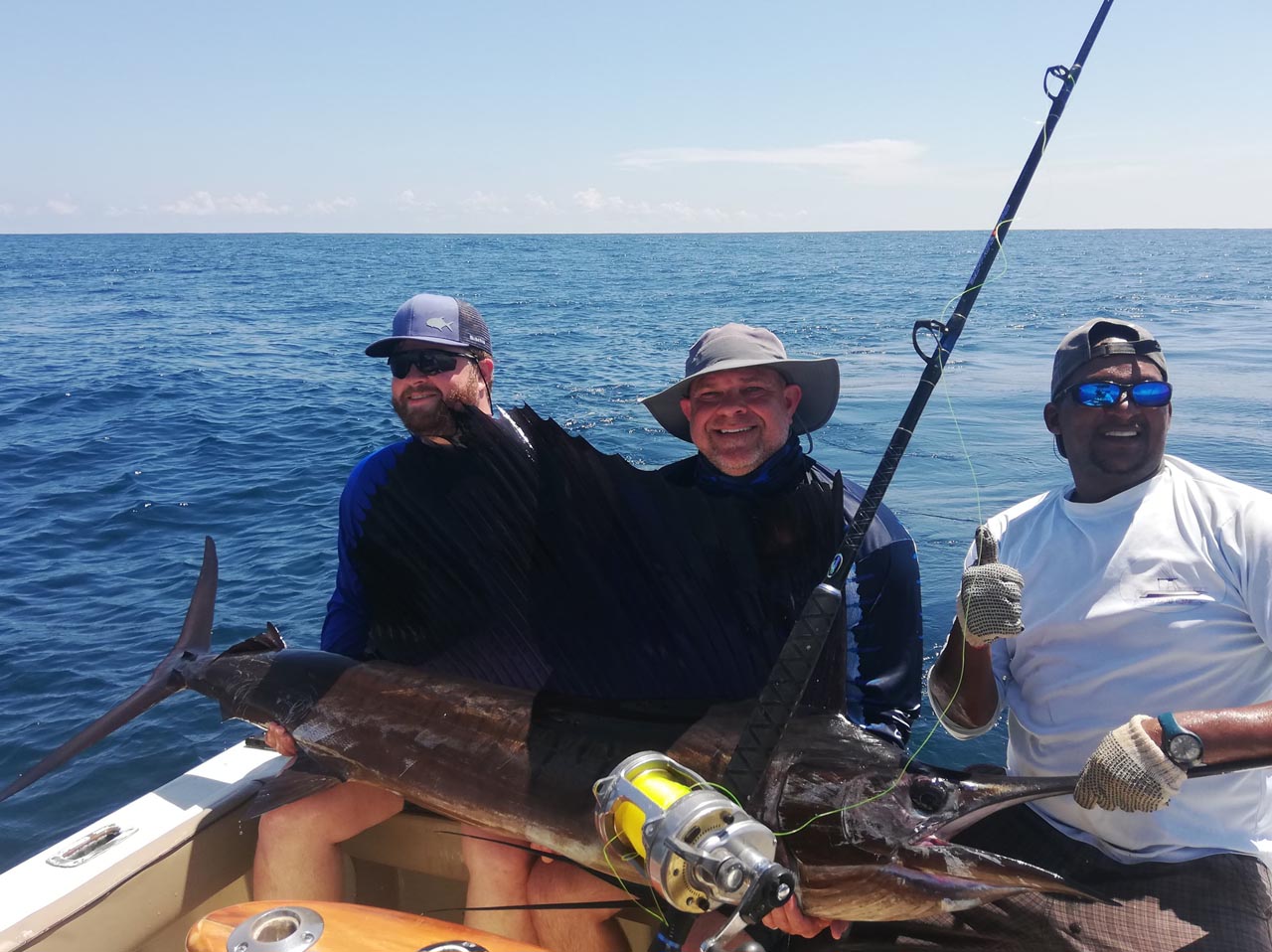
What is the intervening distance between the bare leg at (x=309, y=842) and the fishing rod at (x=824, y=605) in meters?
0.95

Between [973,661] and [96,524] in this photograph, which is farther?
[96,524]

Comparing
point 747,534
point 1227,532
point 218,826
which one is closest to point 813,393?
point 747,534

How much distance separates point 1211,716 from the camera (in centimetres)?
150

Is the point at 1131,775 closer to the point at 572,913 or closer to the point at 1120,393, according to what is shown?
the point at 1120,393

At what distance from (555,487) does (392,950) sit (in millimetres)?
916

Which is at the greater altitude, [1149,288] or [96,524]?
[1149,288]

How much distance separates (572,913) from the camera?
1896 mm

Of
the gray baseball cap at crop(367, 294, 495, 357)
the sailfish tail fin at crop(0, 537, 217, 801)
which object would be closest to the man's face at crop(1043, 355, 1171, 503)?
the gray baseball cap at crop(367, 294, 495, 357)

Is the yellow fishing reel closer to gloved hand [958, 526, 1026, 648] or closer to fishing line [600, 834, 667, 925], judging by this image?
fishing line [600, 834, 667, 925]

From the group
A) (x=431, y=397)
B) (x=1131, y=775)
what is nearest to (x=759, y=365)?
(x=1131, y=775)

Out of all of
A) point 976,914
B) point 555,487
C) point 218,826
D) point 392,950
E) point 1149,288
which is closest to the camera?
point 392,950

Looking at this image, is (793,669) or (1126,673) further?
(1126,673)

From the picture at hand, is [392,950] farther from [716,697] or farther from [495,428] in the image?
[495,428]

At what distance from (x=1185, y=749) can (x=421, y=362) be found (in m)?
1.96
